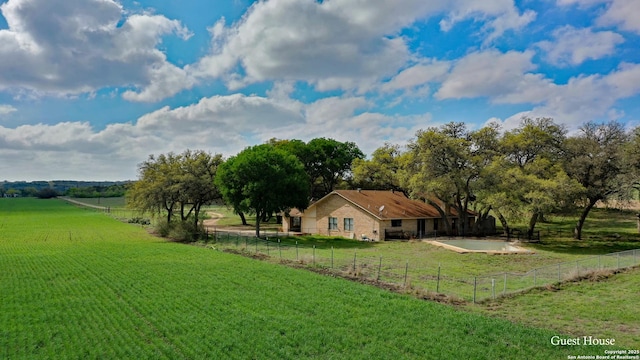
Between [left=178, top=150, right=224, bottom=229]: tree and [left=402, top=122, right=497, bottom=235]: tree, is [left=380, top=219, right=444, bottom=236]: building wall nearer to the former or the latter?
[left=402, top=122, right=497, bottom=235]: tree

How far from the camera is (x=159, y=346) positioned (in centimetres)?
1216

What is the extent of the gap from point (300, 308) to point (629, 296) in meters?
13.9

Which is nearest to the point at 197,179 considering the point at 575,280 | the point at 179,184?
the point at 179,184

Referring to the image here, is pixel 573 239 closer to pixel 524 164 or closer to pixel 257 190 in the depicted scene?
pixel 524 164

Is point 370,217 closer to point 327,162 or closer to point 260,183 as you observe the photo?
point 260,183

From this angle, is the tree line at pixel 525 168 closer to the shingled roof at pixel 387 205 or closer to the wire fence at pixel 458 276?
the shingled roof at pixel 387 205

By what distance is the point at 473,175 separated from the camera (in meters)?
40.2

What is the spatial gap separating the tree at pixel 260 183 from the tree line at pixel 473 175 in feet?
0.34

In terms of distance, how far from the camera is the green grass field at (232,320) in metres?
11.8

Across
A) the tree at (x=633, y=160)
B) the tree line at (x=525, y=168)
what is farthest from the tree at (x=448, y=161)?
the tree at (x=633, y=160)

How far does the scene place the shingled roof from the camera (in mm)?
42375

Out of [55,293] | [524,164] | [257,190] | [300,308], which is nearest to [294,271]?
[300,308]

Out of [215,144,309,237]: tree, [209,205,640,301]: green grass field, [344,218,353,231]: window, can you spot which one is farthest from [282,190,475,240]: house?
[215,144,309,237]: tree

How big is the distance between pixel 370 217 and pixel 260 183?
1171cm
